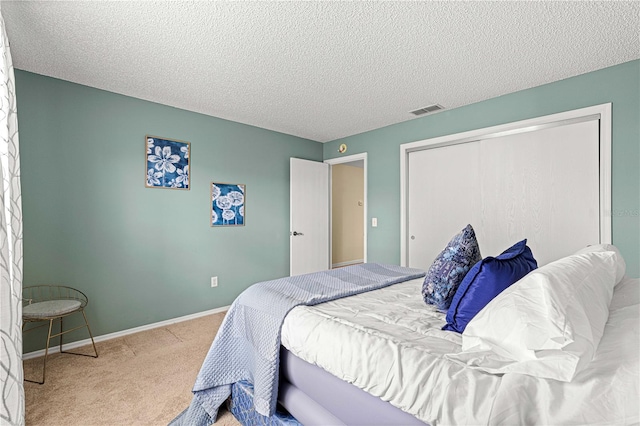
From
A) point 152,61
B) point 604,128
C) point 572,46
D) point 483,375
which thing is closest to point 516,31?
point 572,46

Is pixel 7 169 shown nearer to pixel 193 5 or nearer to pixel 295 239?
pixel 193 5

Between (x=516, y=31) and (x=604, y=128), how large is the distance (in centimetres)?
127

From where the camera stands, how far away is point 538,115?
113 inches

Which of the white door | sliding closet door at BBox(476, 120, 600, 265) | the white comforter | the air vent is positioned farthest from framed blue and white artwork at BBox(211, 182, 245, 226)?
sliding closet door at BBox(476, 120, 600, 265)

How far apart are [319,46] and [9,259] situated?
7.08 ft

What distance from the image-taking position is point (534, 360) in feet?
2.62

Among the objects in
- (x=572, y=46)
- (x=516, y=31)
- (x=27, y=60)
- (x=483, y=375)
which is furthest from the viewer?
(x=27, y=60)

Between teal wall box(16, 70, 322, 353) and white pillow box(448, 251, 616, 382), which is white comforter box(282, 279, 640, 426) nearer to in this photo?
white pillow box(448, 251, 616, 382)

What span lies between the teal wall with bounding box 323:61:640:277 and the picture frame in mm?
1765

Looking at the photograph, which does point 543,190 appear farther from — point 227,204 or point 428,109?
point 227,204

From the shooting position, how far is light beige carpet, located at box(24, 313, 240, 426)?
72.6 inches

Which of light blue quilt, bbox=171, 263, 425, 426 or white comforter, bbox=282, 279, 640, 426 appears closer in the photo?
white comforter, bbox=282, 279, 640, 426

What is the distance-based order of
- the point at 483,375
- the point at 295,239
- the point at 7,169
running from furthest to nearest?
the point at 295,239 < the point at 7,169 < the point at 483,375

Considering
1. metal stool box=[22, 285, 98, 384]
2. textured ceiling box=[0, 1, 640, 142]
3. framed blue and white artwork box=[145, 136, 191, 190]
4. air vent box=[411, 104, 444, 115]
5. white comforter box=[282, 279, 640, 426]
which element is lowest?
metal stool box=[22, 285, 98, 384]
